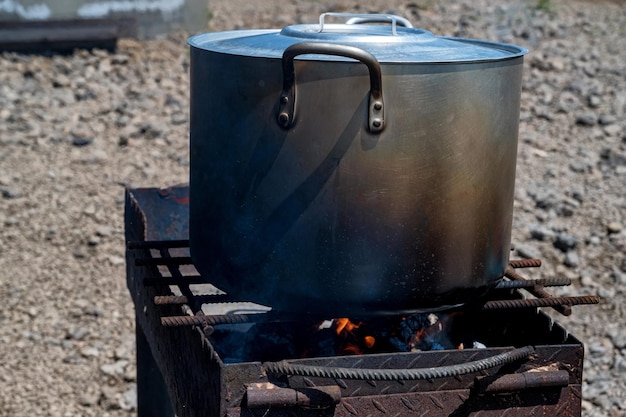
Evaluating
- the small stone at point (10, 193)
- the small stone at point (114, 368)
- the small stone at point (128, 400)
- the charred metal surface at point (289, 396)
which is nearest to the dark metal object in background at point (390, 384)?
the charred metal surface at point (289, 396)

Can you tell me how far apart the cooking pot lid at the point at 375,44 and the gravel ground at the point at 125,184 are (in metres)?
2.15

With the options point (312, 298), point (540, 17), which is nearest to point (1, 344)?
point (312, 298)

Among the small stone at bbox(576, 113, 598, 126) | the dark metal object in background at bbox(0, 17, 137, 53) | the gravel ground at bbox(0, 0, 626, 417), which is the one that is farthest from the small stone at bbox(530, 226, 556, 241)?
the dark metal object in background at bbox(0, 17, 137, 53)

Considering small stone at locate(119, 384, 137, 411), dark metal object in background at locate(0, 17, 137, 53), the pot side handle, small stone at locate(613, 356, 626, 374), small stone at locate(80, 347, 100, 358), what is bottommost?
small stone at locate(119, 384, 137, 411)

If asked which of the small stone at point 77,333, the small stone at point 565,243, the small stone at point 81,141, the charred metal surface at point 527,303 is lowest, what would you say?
the small stone at point 77,333

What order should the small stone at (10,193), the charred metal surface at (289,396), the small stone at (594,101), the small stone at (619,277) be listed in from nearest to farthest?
the charred metal surface at (289,396) → the small stone at (619,277) → the small stone at (10,193) → the small stone at (594,101)

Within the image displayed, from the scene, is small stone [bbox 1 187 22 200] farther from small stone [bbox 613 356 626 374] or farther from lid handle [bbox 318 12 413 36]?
lid handle [bbox 318 12 413 36]

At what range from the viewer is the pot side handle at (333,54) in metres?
1.77

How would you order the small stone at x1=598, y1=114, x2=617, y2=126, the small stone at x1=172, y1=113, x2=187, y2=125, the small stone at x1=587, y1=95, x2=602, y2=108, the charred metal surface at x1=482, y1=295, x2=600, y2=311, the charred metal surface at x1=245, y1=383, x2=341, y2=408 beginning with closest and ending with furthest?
the charred metal surface at x1=245, y1=383, x2=341, y2=408, the charred metal surface at x1=482, y1=295, x2=600, y2=311, the small stone at x1=598, y1=114, x2=617, y2=126, the small stone at x1=172, y1=113, x2=187, y2=125, the small stone at x1=587, y1=95, x2=602, y2=108

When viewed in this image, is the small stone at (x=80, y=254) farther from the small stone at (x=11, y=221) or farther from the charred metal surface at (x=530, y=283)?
the charred metal surface at (x=530, y=283)

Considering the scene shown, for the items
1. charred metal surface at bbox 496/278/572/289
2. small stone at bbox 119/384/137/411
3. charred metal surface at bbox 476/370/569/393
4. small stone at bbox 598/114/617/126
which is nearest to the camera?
charred metal surface at bbox 476/370/569/393

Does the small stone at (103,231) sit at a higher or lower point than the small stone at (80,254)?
higher

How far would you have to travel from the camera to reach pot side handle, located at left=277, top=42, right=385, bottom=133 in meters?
1.77

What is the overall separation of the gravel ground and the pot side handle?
7.51 feet
